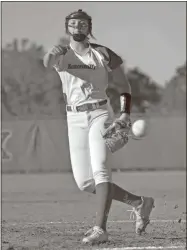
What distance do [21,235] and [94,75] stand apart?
1.76 m

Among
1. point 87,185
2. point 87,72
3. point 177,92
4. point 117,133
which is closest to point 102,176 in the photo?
point 87,185

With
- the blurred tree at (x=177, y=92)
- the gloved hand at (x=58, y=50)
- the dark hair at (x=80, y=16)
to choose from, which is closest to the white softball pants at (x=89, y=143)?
the gloved hand at (x=58, y=50)

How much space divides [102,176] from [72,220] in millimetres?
2635

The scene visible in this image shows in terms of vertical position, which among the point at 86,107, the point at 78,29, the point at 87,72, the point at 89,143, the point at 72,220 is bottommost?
the point at 72,220

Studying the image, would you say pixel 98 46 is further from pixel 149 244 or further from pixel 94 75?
pixel 149 244

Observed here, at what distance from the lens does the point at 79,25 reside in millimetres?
4492

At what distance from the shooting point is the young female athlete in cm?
457

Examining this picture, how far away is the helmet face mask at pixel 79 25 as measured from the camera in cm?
450

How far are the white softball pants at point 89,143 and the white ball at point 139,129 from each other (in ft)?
1.58

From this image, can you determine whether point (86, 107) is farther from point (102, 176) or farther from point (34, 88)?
point (34, 88)

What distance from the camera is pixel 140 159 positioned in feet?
68.8

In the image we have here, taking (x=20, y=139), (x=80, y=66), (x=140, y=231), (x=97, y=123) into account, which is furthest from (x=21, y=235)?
(x=20, y=139)

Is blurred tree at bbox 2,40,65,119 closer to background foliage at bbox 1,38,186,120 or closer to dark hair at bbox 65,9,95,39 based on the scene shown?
background foliage at bbox 1,38,186,120

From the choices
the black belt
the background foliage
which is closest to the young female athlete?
the black belt
